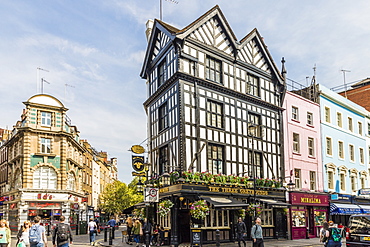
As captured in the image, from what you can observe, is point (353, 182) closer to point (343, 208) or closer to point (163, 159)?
point (343, 208)

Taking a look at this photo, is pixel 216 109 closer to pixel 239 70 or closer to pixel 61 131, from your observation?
pixel 239 70

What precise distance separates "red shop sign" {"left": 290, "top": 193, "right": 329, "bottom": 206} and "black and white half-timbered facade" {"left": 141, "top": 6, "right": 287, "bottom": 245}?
1.62 m

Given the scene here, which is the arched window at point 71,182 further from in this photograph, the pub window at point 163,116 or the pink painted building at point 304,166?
the pink painted building at point 304,166

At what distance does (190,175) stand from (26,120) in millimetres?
22639

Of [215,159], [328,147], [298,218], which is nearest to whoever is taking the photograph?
[215,159]

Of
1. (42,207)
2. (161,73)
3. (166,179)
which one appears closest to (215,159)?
(166,179)

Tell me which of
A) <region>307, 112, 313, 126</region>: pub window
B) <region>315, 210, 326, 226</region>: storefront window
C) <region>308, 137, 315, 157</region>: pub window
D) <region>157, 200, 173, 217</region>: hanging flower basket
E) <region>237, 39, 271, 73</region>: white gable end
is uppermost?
<region>237, 39, 271, 73</region>: white gable end

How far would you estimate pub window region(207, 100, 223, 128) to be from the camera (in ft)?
75.9

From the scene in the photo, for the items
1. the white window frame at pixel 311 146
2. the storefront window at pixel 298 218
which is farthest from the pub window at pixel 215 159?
the white window frame at pixel 311 146

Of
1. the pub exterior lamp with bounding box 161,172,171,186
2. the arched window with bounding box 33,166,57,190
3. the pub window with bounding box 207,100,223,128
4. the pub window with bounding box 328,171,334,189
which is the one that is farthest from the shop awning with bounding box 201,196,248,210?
the arched window with bounding box 33,166,57,190

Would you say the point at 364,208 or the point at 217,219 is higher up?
the point at 217,219

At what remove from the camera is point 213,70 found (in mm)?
24047

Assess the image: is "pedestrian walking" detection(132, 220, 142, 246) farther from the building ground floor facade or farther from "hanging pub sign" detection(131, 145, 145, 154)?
the building ground floor facade

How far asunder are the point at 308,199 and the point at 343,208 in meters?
4.28
